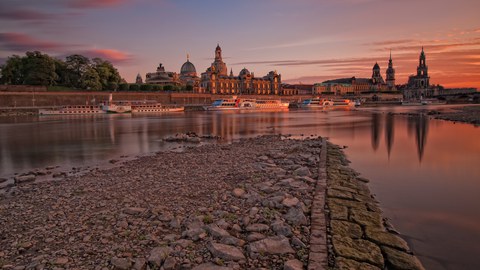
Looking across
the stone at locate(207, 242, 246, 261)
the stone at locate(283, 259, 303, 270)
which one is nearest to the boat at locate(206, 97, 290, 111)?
the stone at locate(207, 242, 246, 261)

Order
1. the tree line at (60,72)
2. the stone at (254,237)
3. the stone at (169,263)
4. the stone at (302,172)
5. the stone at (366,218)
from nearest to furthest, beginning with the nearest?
the stone at (169,263)
the stone at (254,237)
the stone at (366,218)
the stone at (302,172)
the tree line at (60,72)

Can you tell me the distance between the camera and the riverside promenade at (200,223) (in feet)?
20.9

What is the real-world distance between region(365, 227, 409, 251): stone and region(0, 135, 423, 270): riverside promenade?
0.02 metres

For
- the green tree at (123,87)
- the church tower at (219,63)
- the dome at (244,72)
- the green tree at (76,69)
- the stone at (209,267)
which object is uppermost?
the church tower at (219,63)

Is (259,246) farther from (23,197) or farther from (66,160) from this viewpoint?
(66,160)

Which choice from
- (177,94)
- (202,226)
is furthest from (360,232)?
(177,94)

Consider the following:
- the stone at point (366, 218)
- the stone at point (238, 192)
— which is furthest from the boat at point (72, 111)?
the stone at point (366, 218)

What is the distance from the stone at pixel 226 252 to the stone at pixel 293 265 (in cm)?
84

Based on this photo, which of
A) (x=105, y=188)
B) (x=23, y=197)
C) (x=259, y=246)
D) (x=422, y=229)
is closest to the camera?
(x=259, y=246)

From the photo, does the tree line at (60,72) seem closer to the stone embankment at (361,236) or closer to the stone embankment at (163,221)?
the stone embankment at (163,221)

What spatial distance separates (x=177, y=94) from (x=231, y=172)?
10275 centimetres

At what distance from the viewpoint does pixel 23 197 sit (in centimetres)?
1080

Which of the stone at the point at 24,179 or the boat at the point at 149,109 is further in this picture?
the boat at the point at 149,109

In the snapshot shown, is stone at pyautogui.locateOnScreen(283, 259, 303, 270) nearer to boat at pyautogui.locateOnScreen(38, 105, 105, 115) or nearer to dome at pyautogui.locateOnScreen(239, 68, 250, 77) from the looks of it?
boat at pyautogui.locateOnScreen(38, 105, 105, 115)
